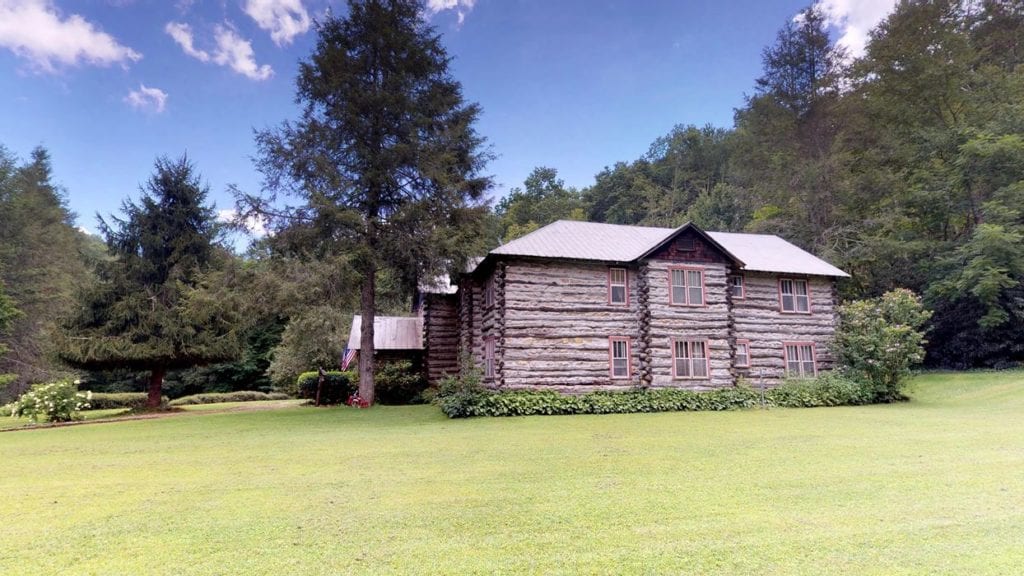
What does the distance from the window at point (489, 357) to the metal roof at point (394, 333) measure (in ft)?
20.2

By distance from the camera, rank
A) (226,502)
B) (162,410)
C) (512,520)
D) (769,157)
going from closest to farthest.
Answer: (512,520) → (226,502) → (162,410) → (769,157)

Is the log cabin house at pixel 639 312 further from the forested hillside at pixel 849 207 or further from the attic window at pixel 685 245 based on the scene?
the forested hillside at pixel 849 207

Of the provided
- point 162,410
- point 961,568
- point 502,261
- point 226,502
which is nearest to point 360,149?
point 502,261

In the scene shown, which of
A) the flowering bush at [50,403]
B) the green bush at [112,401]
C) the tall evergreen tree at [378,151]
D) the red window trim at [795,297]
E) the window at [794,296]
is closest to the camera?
the flowering bush at [50,403]

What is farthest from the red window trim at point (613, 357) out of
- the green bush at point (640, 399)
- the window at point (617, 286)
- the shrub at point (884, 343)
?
the shrub at point (884, 343)

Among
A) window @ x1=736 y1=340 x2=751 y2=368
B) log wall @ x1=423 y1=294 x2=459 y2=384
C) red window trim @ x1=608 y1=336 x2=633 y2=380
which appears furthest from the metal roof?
window @ x1=736 y1=340 x2=751 y2=368

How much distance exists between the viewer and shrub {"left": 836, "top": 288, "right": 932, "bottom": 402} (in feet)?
63.1

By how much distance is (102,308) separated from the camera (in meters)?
21.4

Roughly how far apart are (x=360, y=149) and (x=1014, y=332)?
3078 cm

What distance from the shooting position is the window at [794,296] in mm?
22234

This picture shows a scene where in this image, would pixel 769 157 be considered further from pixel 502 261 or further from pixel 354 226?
pixel 354 226

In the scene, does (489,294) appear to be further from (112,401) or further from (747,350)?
(112,401)

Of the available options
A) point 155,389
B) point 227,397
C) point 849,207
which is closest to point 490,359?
point 155,389

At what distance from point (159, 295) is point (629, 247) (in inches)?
768
